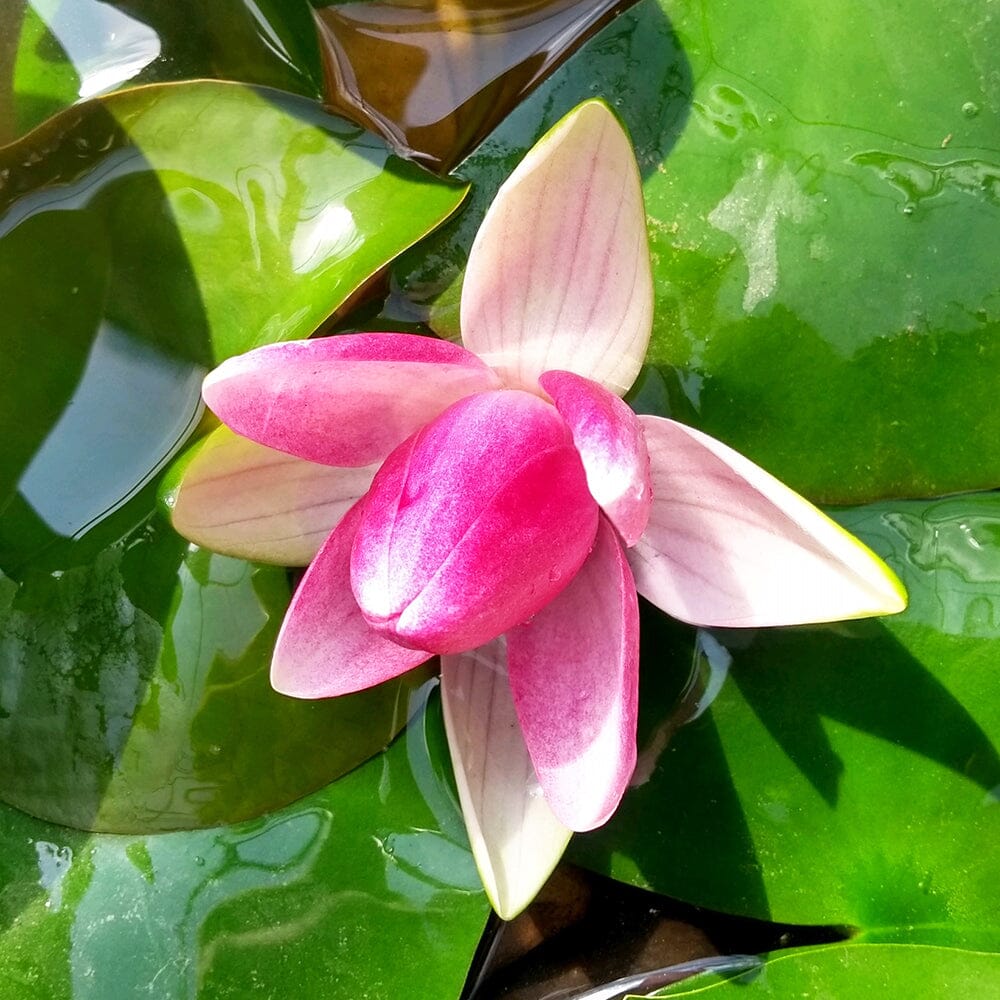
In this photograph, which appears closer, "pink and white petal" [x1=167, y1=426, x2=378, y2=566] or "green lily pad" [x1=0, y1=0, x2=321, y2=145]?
"pink and white petal" [x1=167, y1=426, x2=378, y2=566]

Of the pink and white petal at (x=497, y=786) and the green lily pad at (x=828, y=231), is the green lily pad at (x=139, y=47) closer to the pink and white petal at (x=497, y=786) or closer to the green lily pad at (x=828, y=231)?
the green lily pad at (x=828, y=231)

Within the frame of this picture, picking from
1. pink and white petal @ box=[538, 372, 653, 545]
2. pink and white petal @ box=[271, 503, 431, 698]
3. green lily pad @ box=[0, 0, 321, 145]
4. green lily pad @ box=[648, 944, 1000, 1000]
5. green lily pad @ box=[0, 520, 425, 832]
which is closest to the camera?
pink and white petal @ box=[538, 372, 653, 545]

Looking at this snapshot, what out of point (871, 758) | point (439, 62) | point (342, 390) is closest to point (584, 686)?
point (342, 390)

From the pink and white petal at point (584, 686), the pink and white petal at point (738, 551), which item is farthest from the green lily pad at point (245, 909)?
the pink and white petal at point (738, 551)

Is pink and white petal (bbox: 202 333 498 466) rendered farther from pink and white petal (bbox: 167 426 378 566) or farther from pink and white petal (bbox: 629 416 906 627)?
pink and white petal (bbox: 629 416 906 627)

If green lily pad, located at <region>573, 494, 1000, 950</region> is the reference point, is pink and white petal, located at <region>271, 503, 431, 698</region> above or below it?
above

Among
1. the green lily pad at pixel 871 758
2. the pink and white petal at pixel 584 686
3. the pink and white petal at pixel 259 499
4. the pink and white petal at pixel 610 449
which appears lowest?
the green lily pad at pixel 871 758

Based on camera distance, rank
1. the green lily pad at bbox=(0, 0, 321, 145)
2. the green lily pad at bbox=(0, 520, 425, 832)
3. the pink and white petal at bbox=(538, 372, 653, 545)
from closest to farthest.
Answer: the pink and white petal at bbox=(538, 372, 653, 545) < the green lily pad at bbox=(0, 520, 425, 832) < the green lily pad at bbox=(0, 0, 321, 145)

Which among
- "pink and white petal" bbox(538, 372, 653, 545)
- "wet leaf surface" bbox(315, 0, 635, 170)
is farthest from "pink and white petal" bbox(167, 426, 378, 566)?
"wet leaf surface" bbox(315, 0, 635, 170)

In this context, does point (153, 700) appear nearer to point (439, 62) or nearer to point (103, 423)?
point (103, 423)
